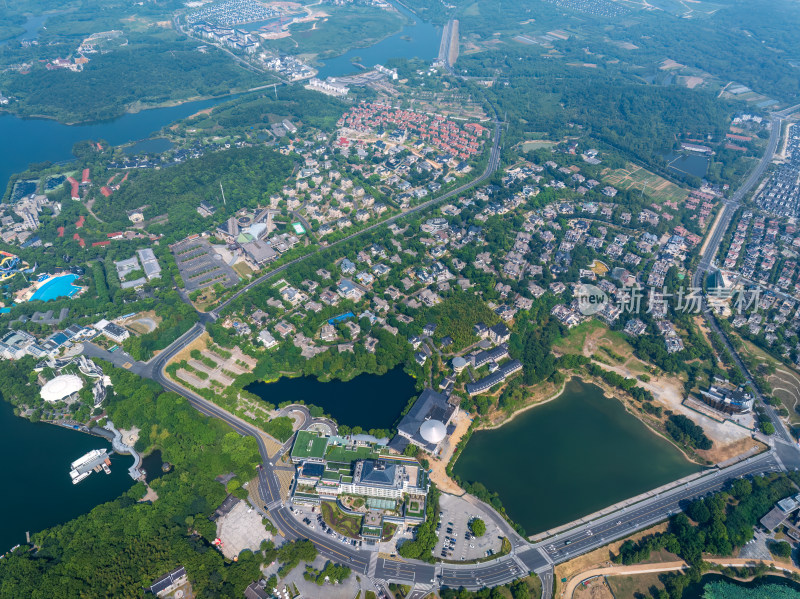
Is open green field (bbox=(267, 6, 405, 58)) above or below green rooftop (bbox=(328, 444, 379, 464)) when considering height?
above

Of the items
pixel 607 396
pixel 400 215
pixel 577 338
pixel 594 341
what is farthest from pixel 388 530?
pixel 400 215

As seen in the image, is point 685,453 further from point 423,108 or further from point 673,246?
point 423,108

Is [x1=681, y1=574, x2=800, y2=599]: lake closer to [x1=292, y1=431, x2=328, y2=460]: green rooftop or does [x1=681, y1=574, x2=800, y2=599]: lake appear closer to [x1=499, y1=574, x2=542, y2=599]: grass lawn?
[x1=499, y1=574, x2=542, y2=599]: grass lawn

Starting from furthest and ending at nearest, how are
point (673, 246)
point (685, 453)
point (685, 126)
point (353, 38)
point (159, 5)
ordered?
point (159, 5)
point (353, 38)
point (685, 126)
point (673, 246)
point (685, 453)

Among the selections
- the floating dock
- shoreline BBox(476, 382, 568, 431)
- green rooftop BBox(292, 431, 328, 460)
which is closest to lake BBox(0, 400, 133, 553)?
the floating dock

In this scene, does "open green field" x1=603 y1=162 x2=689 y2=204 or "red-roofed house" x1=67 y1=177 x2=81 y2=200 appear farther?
"open green field" x1=603 y1=162 x2=689 y2=204

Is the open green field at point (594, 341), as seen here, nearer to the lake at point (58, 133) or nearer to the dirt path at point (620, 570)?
the dirt path at point (620, 570)

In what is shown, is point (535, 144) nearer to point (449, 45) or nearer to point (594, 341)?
point (594, 341)

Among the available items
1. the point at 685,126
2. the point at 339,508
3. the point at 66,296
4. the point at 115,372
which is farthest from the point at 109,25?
the point at 339,508
